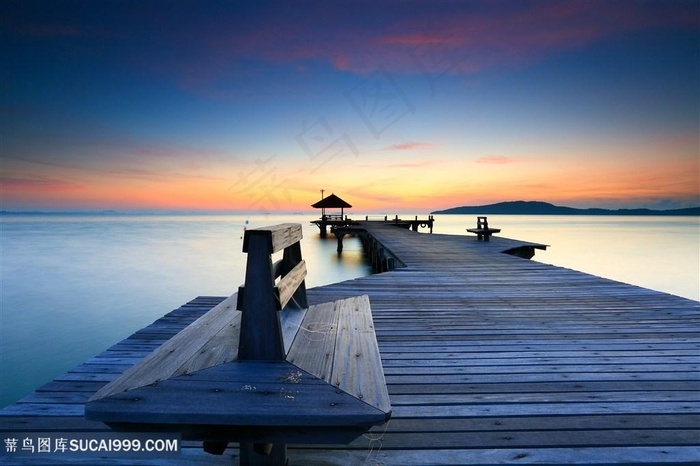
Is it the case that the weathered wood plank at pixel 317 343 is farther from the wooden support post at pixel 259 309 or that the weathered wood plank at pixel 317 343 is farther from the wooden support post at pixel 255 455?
the wooden support post at pixel 255 455

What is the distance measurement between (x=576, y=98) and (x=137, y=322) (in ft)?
99.9

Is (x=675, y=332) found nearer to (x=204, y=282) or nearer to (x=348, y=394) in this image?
(x=348, y=394)

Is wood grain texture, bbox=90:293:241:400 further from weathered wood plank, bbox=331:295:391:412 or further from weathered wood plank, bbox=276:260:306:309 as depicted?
weathered wood plank, bbox=331:295:391:412

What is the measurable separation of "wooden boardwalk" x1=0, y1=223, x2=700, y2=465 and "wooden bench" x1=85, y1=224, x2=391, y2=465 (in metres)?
0.55

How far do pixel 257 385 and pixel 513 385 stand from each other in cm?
196

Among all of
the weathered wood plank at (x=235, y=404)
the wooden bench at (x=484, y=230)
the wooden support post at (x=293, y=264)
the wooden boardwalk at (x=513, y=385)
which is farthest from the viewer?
the wooden bench at (x=484, y=230)

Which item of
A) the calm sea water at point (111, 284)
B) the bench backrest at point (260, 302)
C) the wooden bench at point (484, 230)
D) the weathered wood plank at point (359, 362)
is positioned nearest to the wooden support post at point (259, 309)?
the bench backrest at point (260, 302)

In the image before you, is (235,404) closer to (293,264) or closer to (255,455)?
(255,455)

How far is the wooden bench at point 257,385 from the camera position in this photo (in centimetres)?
132

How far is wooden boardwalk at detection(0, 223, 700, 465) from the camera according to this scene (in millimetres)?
1915

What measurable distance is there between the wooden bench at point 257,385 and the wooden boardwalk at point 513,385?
55cm

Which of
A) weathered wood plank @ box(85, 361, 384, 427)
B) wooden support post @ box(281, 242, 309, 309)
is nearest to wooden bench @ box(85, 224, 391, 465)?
weathered wood plank @ box(85, 361, 384, 427)

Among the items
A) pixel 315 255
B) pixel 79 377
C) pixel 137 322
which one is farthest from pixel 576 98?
pixel 79 377

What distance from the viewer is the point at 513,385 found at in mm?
2609
